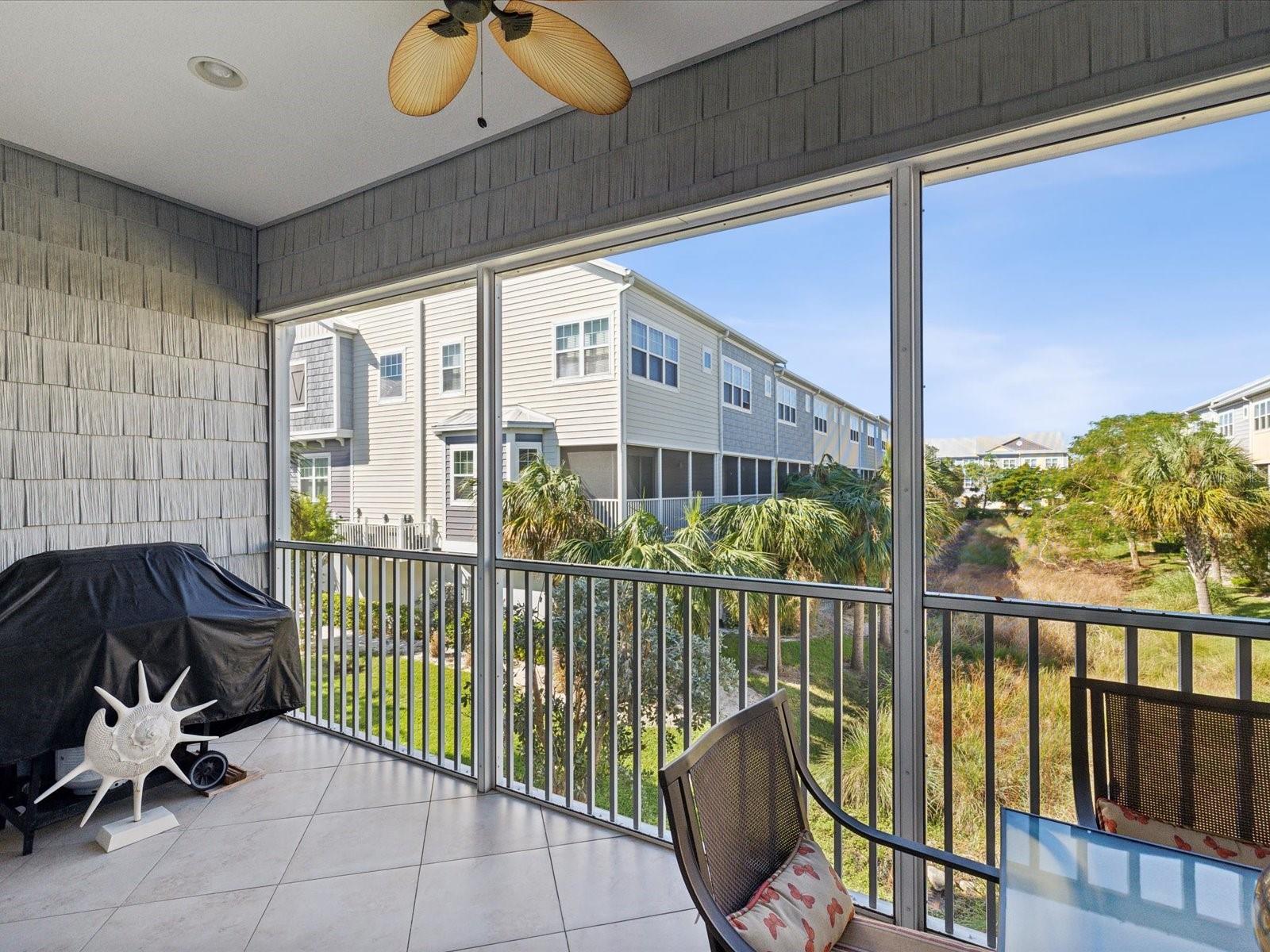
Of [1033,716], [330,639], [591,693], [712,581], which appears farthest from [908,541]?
[330,639]

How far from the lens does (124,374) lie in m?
3.35

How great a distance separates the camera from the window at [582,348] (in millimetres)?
2996

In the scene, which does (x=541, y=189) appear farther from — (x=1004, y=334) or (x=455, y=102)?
(x=1004, y=334)

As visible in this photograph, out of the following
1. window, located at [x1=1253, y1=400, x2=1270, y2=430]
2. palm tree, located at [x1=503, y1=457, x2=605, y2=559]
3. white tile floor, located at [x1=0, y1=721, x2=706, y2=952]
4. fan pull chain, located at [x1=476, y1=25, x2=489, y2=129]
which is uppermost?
fan pull chain, located at [x1=476, y1=25, x2=489, y2=129]

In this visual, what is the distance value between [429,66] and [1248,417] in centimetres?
236

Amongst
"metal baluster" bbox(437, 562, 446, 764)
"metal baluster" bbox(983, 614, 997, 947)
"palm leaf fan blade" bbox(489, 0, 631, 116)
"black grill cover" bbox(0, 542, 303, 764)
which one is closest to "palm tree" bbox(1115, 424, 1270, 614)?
"metal baluster" bbox(983, 614, 997, 947)

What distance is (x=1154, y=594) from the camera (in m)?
1.78

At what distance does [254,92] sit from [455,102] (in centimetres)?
76

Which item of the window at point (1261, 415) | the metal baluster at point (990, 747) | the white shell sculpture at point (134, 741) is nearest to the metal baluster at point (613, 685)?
the metal baluster at point (990, 747)

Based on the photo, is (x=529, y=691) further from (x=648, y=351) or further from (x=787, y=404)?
(x=787, y=404)

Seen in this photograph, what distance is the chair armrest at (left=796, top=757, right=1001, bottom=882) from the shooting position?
1.30 metres

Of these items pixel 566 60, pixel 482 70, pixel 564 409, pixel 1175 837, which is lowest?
pixel 1175 837

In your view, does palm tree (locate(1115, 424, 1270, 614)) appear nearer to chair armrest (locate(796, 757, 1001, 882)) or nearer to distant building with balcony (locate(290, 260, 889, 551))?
distant building with balcony (locate(290, 260, 889, 551))

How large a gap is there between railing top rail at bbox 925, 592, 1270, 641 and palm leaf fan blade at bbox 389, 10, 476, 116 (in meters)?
2.08
